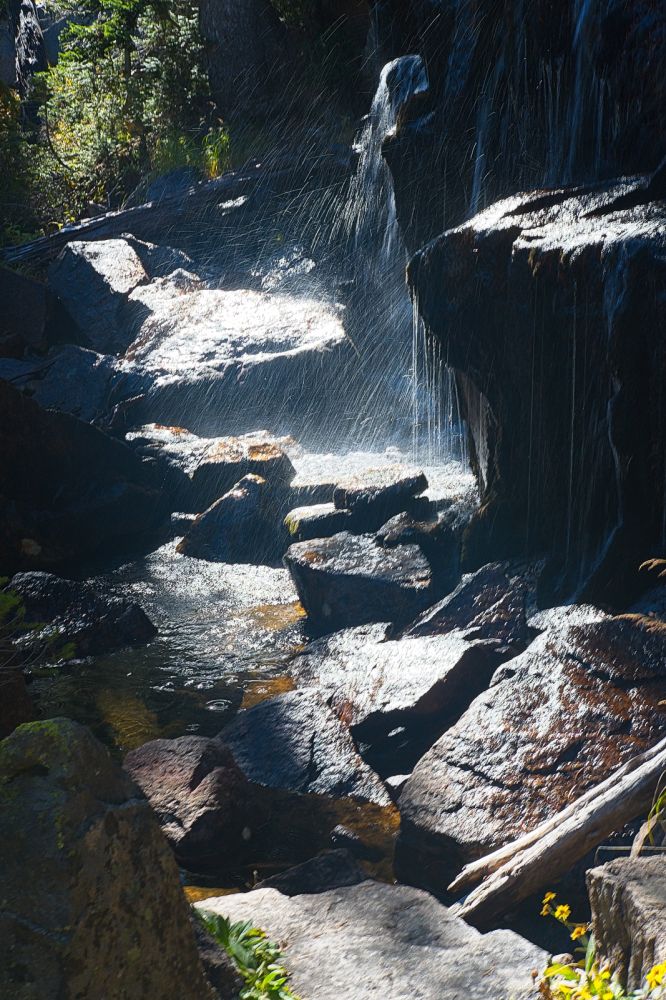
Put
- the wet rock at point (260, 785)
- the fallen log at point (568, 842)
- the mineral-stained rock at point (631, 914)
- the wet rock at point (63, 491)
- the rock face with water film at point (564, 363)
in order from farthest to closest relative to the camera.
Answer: the wet rock at point (63, 491) < the rock face with water film at point (564, 363) < the wet rock at point (260, 785) < the fallen log at point (568, 842) < the mineral-stained rock at point (631, 914)

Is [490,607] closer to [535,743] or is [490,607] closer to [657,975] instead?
[535,743]

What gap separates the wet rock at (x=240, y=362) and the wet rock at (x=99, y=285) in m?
1.01

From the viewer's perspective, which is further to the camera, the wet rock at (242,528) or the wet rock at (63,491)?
the wet rock at (63,491)

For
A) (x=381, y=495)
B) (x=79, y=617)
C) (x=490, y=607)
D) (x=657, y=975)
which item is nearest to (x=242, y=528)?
(x=381, y=495)

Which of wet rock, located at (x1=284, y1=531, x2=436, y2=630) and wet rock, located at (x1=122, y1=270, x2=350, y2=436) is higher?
wet rock, located at (x1=122, y1=270, x2=350, y2=436)

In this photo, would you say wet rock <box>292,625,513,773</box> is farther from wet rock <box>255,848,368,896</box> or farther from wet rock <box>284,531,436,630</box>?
wet rock <box>255,848,368,896</box>

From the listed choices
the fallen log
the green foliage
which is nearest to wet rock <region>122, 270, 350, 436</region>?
the fallen log

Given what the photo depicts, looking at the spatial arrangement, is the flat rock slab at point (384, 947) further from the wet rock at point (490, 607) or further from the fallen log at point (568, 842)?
the wet rock at point (490, 607)

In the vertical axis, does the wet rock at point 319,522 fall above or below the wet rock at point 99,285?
below

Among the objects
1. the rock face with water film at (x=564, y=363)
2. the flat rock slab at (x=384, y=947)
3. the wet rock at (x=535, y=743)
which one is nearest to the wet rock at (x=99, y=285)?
the rock face with water film at (x=564, y=363)

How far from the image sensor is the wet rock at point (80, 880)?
187cm

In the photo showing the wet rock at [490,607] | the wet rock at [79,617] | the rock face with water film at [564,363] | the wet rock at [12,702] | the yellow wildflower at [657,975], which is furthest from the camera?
the wet rock at [79,617]

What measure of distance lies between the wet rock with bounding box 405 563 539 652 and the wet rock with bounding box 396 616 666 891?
3.12ft

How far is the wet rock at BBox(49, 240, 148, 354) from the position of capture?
13.9 metres
